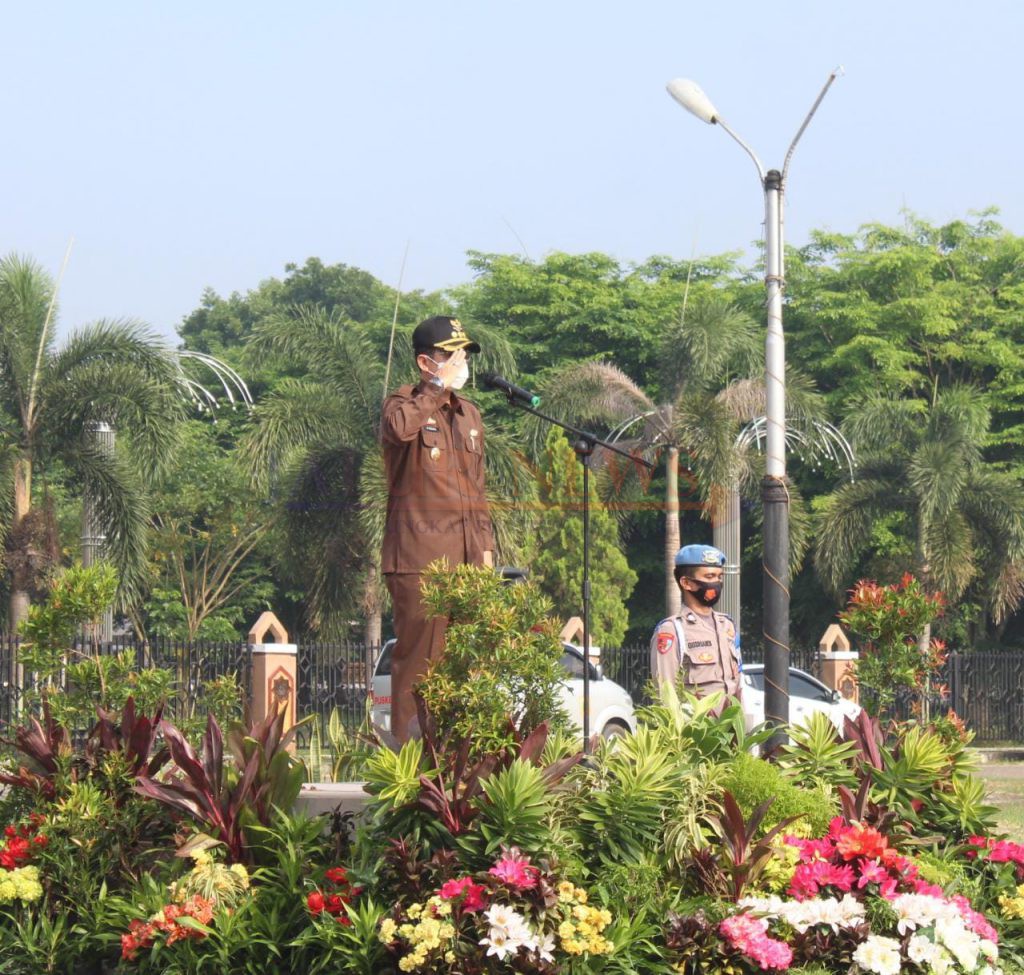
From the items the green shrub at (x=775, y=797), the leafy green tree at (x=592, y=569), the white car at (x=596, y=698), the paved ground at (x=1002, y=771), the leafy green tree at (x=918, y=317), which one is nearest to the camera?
the green shrub at (x=775, y=797)

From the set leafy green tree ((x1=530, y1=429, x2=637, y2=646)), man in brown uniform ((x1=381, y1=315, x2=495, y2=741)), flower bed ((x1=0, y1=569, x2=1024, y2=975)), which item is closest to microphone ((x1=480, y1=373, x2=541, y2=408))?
man in brown uniform ((x1=381, y1=315, x2=495, y2=741))

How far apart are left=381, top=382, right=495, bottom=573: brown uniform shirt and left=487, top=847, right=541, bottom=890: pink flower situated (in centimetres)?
284

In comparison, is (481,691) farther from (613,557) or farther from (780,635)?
(613,557)

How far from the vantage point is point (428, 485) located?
8.62 metres

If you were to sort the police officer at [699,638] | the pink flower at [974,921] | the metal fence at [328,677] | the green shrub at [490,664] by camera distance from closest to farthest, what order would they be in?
the pink flower at [974,921] → the green shrub at [490,664] → the police officer at [699,638] → the metal fence at [328,677]

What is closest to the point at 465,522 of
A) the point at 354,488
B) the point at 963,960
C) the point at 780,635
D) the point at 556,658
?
the point at 556,658

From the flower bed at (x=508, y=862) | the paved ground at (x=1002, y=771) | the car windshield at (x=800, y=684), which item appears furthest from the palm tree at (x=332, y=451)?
the flower bed at (x=508, y=862)

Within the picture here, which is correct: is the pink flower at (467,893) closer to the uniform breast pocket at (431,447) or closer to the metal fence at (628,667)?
the uniform breast pocket at (431,447)

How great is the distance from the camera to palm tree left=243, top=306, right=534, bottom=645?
2525 cm

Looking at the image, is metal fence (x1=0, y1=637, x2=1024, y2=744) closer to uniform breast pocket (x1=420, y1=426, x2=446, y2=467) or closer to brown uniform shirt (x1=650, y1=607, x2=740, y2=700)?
uniform breast pocket (x1=420, y1=426, x2=446, y2=467)

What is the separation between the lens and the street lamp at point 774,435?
525 inches

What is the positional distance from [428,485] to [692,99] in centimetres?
698

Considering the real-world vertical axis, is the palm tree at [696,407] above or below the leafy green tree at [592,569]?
above

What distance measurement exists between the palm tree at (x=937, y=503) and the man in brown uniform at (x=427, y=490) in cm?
2109
